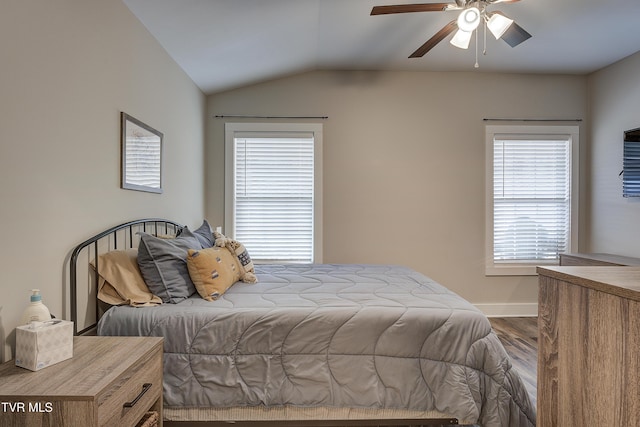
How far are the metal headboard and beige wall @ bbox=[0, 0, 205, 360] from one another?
1.6 inches

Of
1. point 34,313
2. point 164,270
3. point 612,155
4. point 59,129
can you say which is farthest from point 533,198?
point 34,313

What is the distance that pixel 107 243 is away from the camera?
6.67 feet

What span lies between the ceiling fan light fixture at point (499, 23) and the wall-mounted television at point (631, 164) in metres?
2.17

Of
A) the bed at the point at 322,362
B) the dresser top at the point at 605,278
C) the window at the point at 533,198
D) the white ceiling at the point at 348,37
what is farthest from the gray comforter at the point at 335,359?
the window at the point at 533,198

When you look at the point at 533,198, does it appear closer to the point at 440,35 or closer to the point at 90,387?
the point at 440,35

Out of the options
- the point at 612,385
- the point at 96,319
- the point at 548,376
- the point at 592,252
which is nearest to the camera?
the point at 612,385

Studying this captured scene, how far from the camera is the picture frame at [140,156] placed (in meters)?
2.21

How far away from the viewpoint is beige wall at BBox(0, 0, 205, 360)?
1.35 meters

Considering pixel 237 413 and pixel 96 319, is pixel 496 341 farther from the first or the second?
pixel 96 319

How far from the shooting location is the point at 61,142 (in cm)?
163

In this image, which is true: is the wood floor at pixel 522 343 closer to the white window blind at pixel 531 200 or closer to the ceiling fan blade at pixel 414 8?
the white window blind at pixel 531 200

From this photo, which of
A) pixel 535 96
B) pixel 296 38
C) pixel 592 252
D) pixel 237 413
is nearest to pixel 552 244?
pixel 592 252

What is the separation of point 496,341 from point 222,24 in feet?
9.26

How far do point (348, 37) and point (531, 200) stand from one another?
9.18ft
